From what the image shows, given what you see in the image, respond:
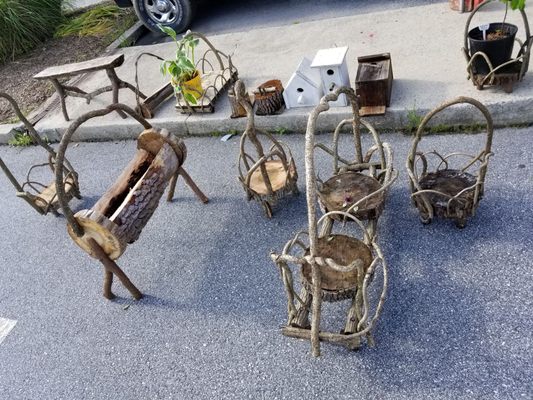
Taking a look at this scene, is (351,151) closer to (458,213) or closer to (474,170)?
(474,170)

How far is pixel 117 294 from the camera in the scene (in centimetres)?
313

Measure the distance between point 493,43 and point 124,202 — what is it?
9.66 feet

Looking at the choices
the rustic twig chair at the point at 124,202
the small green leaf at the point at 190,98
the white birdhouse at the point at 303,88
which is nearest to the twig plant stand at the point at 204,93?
the small green leaf at the point at 190,98

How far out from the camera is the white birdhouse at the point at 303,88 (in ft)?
13.0

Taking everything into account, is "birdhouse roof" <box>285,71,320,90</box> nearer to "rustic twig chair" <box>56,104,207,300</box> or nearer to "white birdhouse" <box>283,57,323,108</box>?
"white birdhouse" <box>283,57,323,108</box>

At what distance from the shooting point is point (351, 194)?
2.93m

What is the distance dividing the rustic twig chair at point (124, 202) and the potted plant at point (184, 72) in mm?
1017

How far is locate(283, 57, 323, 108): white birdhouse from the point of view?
13.0ft

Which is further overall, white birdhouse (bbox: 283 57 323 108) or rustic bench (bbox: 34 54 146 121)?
rustic bench (bbox: 34 54 146 121)

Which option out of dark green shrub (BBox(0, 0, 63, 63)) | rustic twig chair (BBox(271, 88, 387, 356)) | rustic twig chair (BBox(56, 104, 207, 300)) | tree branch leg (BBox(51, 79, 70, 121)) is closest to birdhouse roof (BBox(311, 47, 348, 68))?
rustic twig chair (BBox(271, 88, 387, 356))

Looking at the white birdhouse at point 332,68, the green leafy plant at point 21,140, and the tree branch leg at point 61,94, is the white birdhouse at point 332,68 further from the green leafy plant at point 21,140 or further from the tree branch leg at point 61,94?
the green leafy plant at point 21,140

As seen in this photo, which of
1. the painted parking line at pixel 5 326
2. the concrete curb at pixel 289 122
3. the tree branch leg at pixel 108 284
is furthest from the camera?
the concrete curb at pixel 289 122

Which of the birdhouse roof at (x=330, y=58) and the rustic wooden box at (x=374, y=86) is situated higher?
the birdhouse roof at (x=330, y=58)

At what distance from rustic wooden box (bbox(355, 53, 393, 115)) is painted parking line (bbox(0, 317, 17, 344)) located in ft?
10.5
